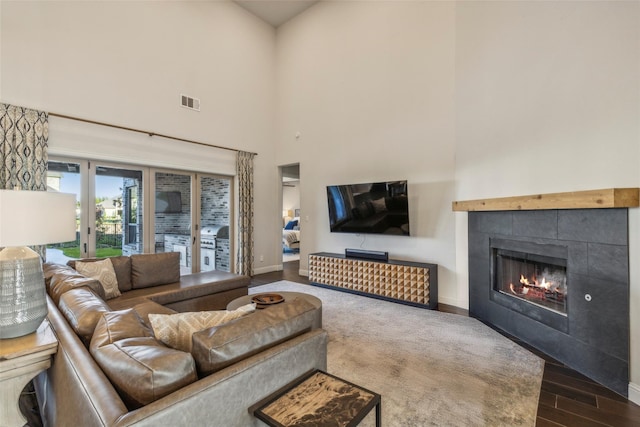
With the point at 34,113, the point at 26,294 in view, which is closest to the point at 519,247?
the point at 26,294

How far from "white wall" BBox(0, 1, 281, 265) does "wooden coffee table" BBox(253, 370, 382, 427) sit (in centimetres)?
441

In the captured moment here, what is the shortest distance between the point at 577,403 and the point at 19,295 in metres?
3.44

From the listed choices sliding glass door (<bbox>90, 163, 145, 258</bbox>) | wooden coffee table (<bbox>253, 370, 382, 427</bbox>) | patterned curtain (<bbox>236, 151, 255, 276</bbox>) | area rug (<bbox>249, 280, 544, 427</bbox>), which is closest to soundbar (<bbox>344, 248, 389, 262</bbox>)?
area rug (<bbox>249, 280, 544, 427</bbox>)

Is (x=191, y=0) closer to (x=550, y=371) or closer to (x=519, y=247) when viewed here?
(x=519, y=247)

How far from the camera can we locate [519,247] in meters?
2.99

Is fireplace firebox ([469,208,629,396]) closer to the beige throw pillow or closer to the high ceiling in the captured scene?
the beige throw pillow

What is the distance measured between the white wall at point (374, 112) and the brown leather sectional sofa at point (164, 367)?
325 centimetres

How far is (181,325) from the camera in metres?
1.37

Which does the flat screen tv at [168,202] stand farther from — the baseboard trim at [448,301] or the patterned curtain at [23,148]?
the baseboard trim at [448,301]

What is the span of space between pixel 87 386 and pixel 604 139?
3.57m

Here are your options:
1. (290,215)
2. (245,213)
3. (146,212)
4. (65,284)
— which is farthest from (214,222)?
(290,215)

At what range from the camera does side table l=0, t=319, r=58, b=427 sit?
1.31 m

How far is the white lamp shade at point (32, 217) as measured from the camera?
53.1 inches

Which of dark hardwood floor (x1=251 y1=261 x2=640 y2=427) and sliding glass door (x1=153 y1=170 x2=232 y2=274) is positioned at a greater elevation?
sliding glass door (x1=153 y1=170 x2=232 y2=274)
